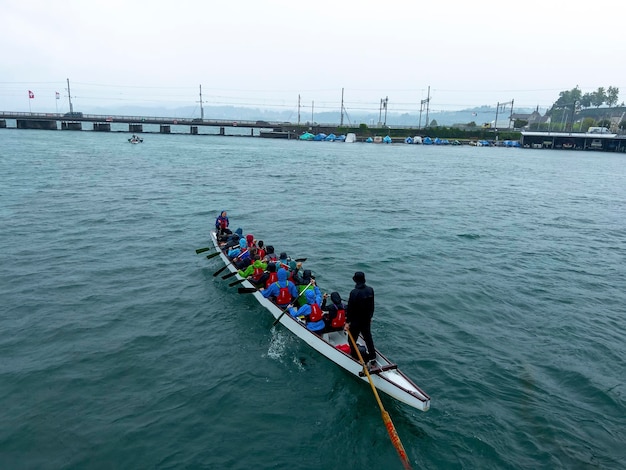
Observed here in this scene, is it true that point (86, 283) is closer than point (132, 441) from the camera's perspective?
No

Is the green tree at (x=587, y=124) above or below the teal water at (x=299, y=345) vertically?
above

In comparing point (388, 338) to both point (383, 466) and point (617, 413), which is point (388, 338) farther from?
point (617, 413)

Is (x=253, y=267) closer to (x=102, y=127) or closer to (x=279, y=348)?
(x=279, y=348)

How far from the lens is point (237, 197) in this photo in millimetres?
41938

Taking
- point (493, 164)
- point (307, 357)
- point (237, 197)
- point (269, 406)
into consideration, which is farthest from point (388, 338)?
point (493, 164)

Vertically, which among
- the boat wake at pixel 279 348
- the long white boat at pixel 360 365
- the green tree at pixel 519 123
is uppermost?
the green tree at pixel 519 123

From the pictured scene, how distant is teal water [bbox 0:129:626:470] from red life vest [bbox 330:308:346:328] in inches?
51.7

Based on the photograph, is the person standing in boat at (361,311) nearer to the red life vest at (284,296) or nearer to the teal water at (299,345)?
the teal water at (299,345)

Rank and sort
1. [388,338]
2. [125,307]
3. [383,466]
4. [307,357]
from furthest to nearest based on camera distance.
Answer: [125,307] → [388,338] → [307,357] → [383,466]

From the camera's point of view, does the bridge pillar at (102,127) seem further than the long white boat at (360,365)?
Yes

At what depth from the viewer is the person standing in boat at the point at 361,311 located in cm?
1184

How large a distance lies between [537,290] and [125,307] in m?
18.7

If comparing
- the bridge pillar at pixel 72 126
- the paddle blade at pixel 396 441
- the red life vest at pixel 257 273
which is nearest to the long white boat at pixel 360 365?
the paddle blade at pixel 396 441

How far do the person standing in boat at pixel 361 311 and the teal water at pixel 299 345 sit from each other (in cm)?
149
